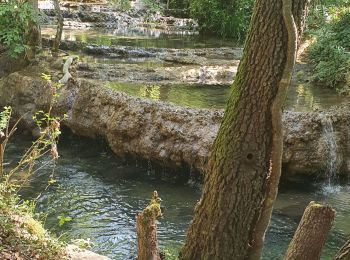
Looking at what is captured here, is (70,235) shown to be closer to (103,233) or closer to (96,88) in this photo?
(103,233)

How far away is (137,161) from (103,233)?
8.24 feet

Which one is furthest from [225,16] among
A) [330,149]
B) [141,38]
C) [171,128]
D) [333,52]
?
[330,149]

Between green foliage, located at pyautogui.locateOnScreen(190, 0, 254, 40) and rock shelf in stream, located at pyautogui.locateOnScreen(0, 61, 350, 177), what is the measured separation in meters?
9.90

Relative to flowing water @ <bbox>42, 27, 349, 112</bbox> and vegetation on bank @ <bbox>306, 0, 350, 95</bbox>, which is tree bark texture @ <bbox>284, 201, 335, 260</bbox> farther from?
vegetation on bank @ <bbox>306, 0, 350, 95</bbox>

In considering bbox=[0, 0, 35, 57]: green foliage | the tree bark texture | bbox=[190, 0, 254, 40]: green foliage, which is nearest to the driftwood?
the tree bark texture

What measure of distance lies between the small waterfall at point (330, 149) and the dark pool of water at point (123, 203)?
0.76 feet

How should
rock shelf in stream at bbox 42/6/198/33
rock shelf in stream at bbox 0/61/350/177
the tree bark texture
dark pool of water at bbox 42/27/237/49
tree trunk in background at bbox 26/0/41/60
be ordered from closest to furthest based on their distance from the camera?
the tree bark texture, rock shelf in stream at bbox 0/61/350/177, tree trunk in background at bbox 26/0/41/60, dark pool of water at bbox 42/27/237/49, rock shelf in stream at bbox 42/6/198/33

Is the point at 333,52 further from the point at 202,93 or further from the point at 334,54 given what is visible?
the point at 202,93

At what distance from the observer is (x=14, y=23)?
11266 mm

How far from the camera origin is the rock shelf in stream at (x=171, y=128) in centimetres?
805

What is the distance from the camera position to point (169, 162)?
28.1 ft

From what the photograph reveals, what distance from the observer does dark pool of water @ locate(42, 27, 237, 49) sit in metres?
16.8

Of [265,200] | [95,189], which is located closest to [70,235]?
[95,189]

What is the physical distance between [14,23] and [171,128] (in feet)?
15.8
